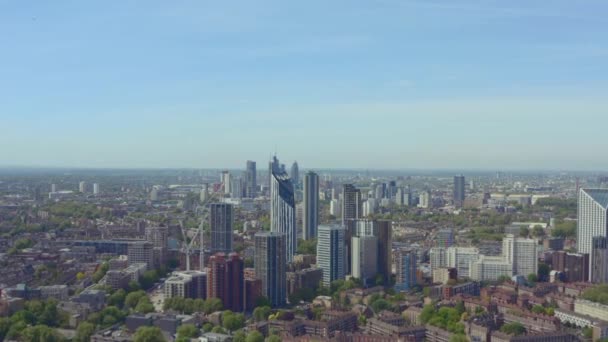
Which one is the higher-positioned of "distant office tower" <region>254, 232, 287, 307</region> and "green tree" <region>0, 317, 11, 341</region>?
"distant office tower" <region>254, 232, 287, 307</region>

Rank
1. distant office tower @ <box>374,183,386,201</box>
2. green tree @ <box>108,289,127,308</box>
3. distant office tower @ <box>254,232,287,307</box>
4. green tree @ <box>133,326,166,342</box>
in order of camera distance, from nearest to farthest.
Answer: green tree @ <box>133,326,166,342</box>
green tree @ <box>108,289,127,308</box>
distant office tower @ <box>254,232,287,307</box>
distant office tower @ <box>374,183,386,201</box>

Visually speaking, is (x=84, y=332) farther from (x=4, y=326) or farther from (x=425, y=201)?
(x=425, y=201)

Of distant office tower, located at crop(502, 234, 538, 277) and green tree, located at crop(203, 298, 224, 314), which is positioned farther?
distant office tower, located at crop(502, 234, 538, 277)

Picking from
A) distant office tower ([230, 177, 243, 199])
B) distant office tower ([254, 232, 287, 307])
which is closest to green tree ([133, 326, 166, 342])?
distant office tower ([254, 232, 287, 307])

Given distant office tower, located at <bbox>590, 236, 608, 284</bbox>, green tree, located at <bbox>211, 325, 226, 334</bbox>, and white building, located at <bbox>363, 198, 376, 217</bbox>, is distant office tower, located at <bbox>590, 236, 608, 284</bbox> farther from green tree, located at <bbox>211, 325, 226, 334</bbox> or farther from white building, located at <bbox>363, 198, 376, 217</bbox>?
white building, located at <bbox>363, 198, 376, 217</bbox>

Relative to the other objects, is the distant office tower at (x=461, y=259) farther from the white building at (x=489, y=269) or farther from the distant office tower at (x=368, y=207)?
the distant office tower at (x=368, y=207)

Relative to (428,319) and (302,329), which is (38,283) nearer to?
(302,329)

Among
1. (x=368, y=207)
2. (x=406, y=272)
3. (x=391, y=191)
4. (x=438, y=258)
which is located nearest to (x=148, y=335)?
(x=406, y=272)
